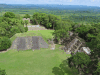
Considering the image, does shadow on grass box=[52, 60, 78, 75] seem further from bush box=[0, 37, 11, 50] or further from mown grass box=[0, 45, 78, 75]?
bush box=[0, 37, 11, 50]

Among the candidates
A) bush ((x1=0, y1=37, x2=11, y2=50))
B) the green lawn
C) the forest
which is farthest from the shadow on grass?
bush ((x1=0, y1=37, x2=11, y2=50))

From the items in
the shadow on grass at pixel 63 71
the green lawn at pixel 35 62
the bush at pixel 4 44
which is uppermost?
the bush at pixel 4 44

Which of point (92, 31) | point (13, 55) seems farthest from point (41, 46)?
point (92, 31)

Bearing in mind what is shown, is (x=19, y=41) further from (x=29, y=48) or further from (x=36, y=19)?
(x=36, y=19)

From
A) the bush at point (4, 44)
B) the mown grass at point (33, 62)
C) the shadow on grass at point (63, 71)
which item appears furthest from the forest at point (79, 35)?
the mown grass at point (33, 62)

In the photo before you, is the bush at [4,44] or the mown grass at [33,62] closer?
the mown grass at [33,62]

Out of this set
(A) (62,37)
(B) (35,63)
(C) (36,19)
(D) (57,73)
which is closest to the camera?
(D) (57,73)

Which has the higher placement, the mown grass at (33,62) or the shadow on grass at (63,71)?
the mown grass at (33,62)

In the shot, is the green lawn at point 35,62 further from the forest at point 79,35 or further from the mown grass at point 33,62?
the forest at point 79,35
